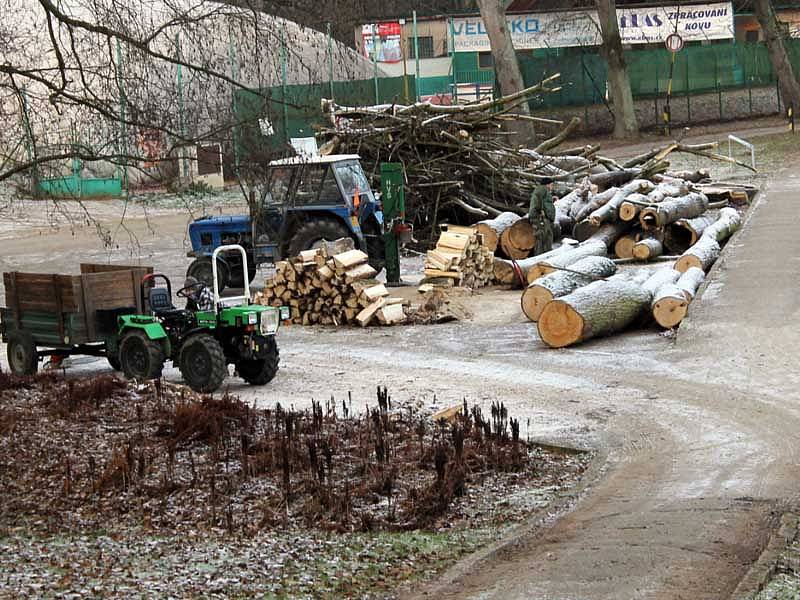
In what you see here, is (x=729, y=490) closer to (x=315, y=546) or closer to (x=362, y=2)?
(x=315, y=546)

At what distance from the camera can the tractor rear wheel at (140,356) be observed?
42.8ft

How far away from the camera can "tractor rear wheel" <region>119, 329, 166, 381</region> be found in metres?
13.0

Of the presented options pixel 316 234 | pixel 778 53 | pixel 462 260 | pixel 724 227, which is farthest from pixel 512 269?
pixel 778 53

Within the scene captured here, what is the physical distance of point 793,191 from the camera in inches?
1096

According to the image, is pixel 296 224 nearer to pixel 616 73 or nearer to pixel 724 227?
pixel 724 227

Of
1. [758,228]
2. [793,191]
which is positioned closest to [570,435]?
[758,228]

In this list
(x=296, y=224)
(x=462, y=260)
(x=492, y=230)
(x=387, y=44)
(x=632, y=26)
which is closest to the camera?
(x=462, y=260)

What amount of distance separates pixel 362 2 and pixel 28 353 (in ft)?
22.0

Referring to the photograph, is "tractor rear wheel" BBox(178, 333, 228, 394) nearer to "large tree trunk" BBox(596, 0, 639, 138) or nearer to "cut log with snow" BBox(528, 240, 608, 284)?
"cut log with snow" BBox(528, 240, 608, 284)

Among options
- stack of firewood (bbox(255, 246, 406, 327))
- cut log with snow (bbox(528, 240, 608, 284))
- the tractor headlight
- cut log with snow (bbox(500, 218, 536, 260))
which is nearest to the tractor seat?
the tractor headlight

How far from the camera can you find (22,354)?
46.9 ft

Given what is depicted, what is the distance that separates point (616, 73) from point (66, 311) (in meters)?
32.5

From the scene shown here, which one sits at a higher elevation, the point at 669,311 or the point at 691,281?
the point at 691,281

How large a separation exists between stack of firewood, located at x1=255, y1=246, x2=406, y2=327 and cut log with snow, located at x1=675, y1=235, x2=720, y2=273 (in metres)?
4.47
